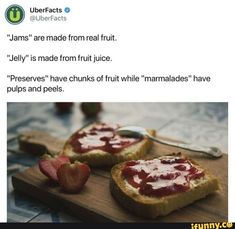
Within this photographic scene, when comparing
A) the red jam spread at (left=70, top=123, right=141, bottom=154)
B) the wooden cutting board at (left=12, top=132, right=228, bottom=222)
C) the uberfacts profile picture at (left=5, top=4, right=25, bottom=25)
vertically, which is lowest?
the wooden cutting board at (left=12, top=132, right=228, bottom=222)

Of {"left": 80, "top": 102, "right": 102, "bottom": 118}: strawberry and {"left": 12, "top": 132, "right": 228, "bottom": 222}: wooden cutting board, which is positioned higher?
{"left": 80, "top": 102, "right": 102, "bottom": 118}: strawberry

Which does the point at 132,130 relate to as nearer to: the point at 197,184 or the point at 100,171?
the point at 100,171

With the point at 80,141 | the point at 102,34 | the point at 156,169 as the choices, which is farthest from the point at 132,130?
the point at 102,34

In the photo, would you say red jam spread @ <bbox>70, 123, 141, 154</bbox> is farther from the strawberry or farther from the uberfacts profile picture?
the uberfacts profile picture

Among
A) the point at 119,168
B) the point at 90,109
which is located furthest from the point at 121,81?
the point at 90,109

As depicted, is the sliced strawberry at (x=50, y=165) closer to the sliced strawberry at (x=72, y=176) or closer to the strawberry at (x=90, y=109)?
the sliced strawberry at (x=72, y=176)

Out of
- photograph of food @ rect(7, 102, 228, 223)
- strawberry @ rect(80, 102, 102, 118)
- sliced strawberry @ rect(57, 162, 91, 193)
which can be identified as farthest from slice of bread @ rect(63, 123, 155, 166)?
strawberry @ rect(80, 102, 102, 118)

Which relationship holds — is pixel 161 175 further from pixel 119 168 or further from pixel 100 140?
pixel 100 140

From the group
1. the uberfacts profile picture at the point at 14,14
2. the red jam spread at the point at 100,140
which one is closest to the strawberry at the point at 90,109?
the red jam spread at the point at 100,140
